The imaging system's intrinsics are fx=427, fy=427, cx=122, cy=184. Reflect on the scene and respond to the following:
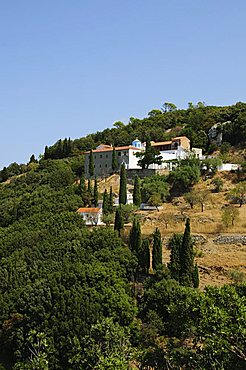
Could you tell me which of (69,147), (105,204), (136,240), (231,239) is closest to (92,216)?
(105,204)

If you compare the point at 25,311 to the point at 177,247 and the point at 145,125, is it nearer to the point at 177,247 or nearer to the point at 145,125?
the point at 177,247

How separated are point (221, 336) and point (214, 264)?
1778 centimetres

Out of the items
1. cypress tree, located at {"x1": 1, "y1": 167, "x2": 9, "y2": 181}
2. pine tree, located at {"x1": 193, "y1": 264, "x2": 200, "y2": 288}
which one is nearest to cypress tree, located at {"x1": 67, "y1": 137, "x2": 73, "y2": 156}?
cypress tree, located at {"x1": 1, "y1": 167, "x2": 9, "y2": 181}

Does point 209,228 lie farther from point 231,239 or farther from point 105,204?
point 105,204

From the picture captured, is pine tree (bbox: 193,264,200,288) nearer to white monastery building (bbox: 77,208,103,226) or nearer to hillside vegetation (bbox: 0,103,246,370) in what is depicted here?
hillside vegetation (bbox: 0,103,246,370)

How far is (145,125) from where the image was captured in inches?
3681

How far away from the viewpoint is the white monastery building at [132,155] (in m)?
61.8

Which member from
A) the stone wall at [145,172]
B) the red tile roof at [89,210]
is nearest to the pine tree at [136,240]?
the red tile roof at [89,210]

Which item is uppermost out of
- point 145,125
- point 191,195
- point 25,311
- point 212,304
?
point 145,125

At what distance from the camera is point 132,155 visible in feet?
205

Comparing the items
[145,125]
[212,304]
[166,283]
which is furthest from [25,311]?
[145,125]

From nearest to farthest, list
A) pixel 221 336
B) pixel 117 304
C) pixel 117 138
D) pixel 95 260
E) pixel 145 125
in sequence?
pixel 221 336 → pixel 117 304 → pixel 95 260 → pixel 117 138 → pixel 145 125

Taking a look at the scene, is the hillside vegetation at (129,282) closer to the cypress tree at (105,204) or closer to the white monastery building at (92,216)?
the cypress tree at (105,204)

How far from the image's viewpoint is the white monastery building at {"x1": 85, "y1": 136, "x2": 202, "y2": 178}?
203 ft
